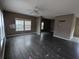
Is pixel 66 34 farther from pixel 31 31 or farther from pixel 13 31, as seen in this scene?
pixel 13 31

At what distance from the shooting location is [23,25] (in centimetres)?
756

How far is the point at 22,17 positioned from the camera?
7.16 metres

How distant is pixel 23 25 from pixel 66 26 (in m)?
5.59

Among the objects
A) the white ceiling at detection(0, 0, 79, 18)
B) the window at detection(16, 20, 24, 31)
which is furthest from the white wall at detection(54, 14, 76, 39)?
the window at detection(16, 20, 24, 31)

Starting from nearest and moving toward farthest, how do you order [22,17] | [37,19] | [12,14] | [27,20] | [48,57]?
1. [48,57]
2. [12,14]
3. [22,17]
4. [27,20]
5. [37,19]

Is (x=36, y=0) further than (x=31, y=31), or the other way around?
(x=31, y=31)

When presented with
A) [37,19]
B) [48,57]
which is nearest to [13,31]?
[37,19]

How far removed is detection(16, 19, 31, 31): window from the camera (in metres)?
7.06

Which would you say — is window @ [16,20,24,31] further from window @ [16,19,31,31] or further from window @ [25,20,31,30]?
window @ [25,20,31,30]

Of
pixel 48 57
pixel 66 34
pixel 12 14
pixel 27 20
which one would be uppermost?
pixel 12 14

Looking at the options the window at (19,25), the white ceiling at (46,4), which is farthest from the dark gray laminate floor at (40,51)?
the window at (19,25)

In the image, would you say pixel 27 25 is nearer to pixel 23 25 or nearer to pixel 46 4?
pixel 23 25

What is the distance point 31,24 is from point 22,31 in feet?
5.78

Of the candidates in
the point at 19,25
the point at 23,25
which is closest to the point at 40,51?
the point at 19,25
